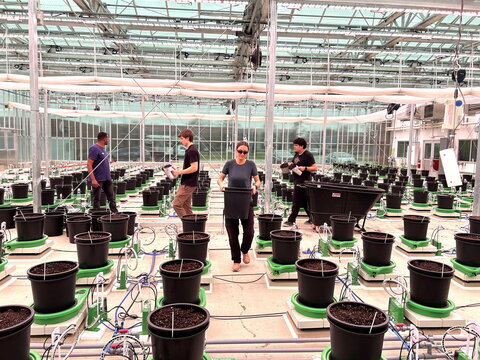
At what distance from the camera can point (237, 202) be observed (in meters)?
3.96

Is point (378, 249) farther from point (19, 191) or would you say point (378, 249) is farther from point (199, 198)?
point (19, 191)

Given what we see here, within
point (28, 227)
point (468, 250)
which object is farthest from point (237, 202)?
point (28, 227)

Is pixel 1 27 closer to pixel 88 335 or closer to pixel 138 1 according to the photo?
pixel 138 1

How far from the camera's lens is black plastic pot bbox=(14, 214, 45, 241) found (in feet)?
14.6

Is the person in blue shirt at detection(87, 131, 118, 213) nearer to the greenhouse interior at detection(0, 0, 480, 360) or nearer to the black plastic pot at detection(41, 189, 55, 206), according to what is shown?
the greenhouse interior at detection(0, 0, 480, 360)

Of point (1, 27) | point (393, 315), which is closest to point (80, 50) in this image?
point (1, 27)

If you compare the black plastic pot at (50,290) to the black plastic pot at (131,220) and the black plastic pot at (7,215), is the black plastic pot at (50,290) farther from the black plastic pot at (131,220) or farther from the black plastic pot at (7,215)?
the black plastic pot at (7,215)

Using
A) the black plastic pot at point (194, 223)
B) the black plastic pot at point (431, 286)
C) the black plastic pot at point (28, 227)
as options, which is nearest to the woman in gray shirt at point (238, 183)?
the black plastic pot at point (194, 223)

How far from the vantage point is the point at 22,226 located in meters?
4.47

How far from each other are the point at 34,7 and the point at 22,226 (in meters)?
3.26

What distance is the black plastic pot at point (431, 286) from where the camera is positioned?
2.87 metres

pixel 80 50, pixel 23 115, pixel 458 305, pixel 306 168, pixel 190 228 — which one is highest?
pixel 80 50

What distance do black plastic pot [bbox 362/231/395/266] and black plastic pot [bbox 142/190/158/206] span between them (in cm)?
443

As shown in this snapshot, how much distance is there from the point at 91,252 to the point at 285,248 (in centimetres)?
198
